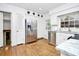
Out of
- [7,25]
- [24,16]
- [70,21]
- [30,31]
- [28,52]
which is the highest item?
[24,16]

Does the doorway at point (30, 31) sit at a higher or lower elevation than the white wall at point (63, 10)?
lower

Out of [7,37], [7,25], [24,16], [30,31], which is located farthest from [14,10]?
[30,31]

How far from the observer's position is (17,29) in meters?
4.17

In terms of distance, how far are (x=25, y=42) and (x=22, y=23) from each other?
1130 millimetres

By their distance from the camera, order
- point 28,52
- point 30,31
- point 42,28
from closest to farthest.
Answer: point 28,52, point 30,31, point 42,28

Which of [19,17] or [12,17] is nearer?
A: [12,17]

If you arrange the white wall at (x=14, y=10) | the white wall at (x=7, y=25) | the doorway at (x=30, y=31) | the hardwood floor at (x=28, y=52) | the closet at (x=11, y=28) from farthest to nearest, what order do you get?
the doorway at (x=30, y=31) < the white wall at (x=7, y=25) < the closet at (x=11, y=28) < the white wall at (x=14, y=10) < the hardwood floor at (x=28, y=52)

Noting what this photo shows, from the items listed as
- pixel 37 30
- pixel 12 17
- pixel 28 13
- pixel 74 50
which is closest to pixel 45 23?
pixel 37 30

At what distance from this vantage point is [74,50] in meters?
0.97

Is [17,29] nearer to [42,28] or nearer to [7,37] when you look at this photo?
[7,37]

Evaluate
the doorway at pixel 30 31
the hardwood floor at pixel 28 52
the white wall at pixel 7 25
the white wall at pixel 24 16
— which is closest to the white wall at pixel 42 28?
the white wall at pixel 24 16

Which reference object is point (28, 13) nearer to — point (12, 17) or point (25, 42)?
point (12, 17)

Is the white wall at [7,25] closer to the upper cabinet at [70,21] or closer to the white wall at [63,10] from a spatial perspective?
the white wall at [63,10]

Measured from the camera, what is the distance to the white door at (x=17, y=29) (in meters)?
3.98
